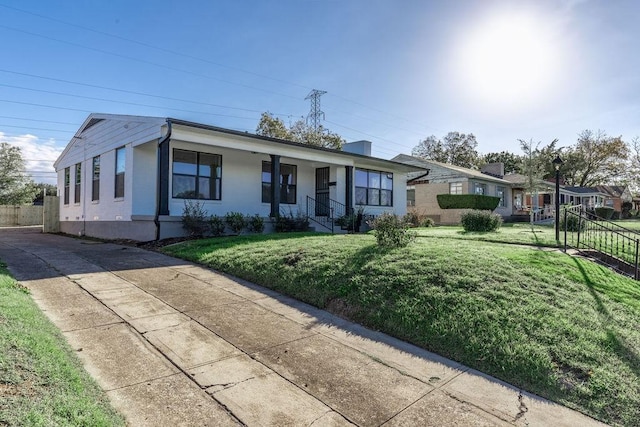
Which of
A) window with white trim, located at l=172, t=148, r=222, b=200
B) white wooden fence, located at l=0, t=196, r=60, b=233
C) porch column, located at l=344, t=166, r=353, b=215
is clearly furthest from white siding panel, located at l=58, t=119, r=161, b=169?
white wooden fence, located at l=0, t=196, r=60, b=233

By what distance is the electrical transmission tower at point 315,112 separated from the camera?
41250mm

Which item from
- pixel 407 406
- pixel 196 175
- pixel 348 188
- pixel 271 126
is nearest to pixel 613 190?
pixel 271 126

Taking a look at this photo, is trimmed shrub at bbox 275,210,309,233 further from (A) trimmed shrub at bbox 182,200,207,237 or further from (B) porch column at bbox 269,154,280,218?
(A) trimmed shrub at bbox 182,200,207,237

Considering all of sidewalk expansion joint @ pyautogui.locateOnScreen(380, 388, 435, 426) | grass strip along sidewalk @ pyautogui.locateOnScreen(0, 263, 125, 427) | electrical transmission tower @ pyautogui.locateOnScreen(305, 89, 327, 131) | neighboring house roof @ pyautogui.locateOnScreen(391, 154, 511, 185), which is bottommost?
sidewalk expansion joint @ pyautogui.locateOnScreen(380, 388, 435, 426)

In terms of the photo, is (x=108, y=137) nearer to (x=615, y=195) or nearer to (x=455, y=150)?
(x=455, y=150)

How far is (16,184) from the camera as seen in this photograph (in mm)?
36312

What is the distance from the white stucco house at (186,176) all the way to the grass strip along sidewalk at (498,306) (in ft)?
19.0

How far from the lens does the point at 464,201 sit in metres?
25.2

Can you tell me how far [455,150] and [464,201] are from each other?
33.5 meters

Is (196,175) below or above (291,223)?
above

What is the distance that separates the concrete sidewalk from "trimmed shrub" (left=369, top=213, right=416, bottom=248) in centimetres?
269

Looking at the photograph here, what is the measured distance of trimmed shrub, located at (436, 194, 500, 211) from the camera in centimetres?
2517

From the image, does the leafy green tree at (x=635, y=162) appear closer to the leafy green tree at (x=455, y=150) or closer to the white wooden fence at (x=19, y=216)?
the leafy green tree at (x=455, y=150)

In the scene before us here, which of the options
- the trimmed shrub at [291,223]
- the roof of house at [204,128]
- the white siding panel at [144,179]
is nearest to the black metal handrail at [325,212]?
the trimmed shrub at [291,223]
